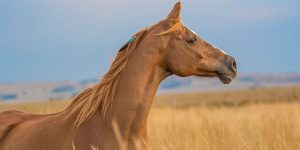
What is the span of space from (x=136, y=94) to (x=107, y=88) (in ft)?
0.97

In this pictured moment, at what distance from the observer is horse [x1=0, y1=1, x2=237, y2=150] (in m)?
5.45

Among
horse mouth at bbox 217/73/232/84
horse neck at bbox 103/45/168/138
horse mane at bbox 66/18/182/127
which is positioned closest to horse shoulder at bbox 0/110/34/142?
horse mane at bbox 66/18/182/127

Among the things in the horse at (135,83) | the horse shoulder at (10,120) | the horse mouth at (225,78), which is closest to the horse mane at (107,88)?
the horse at (135,83)

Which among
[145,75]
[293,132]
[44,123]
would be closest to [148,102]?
[145,75]

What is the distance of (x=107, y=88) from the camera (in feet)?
18.4

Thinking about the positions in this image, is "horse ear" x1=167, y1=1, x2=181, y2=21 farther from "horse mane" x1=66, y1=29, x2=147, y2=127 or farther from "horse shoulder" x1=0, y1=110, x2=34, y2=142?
"horse shoulder" x1=0, y1=110, x2=34, y2=142

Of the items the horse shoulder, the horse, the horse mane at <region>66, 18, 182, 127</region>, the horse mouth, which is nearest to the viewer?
the horse

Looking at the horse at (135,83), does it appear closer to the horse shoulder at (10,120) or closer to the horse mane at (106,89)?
the horse mane at (106,89)

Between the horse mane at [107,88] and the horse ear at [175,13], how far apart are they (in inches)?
2.1

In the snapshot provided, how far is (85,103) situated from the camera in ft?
18.7

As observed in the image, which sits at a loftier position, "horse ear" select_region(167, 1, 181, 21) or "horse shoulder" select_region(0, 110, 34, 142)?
"horse ear" select_region(167, 1, 181, 21)

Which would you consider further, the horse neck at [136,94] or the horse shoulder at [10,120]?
the horse shoulder at [10,120]

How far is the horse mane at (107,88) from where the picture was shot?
555cm

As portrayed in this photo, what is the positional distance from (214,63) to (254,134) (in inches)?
161
